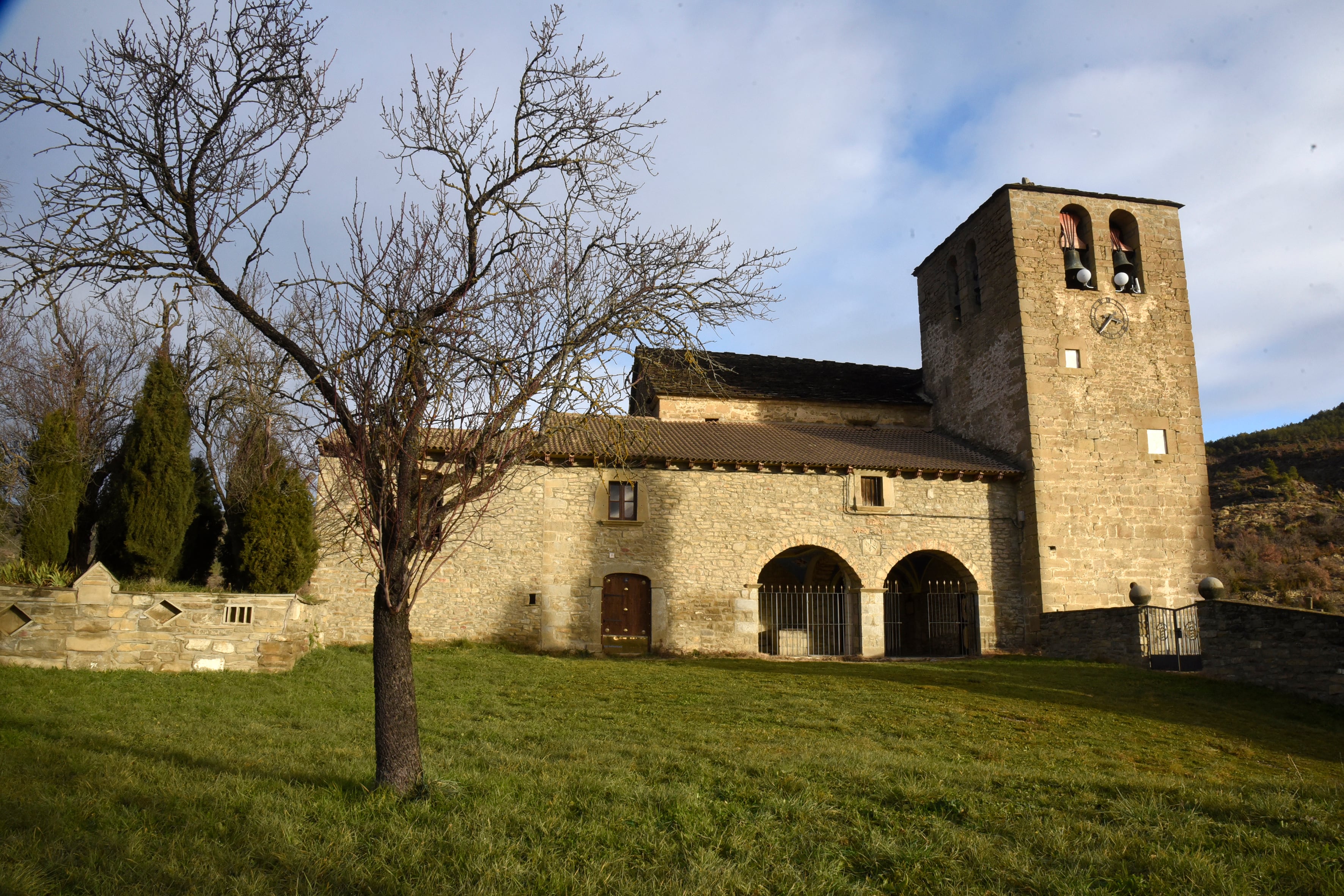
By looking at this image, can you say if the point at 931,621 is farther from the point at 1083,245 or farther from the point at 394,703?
the point at 394,703

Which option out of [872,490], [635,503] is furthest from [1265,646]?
[635,503]

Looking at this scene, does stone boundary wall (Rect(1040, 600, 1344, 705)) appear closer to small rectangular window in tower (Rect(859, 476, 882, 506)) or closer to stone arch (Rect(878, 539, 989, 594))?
stone arch (Rect(878, 539, 989, 594))

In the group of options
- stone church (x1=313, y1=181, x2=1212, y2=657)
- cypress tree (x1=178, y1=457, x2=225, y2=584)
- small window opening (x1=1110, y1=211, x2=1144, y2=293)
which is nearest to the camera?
cypress tree (x1=178, y1=457, x2=225, y2=584)

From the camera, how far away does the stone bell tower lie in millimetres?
18938

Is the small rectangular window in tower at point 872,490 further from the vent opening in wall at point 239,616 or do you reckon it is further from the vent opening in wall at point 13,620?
the vent opening in wall at point 13,620

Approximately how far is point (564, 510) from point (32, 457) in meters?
8.84

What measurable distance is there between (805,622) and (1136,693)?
27.3 feet

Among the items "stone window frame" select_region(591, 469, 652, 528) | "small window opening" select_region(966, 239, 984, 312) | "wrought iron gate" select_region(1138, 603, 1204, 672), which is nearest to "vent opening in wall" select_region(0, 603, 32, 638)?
"stone window frame" select_region(591, 469, 652, 528)

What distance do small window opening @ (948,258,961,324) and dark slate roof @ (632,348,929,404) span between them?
260 cm

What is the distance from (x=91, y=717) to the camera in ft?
25.5

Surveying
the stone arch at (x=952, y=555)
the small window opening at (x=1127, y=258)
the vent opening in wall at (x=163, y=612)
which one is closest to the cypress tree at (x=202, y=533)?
the vent opening in wall at (x=163, y=612)

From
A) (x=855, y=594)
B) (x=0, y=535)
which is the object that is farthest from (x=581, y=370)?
(x=0, y=535)

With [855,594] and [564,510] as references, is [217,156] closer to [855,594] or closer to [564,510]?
[564,510]

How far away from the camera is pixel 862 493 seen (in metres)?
18.6
